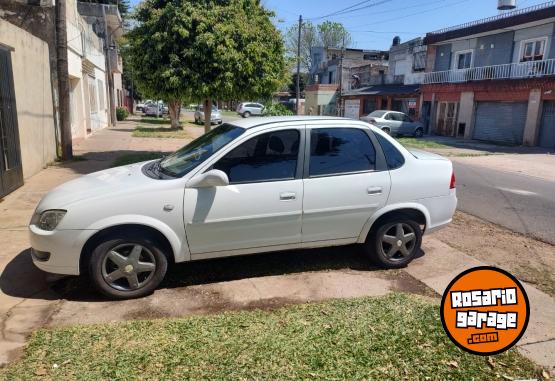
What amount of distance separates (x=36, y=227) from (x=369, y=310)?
3009 millimetres

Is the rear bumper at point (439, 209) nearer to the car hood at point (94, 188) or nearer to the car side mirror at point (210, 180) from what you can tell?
the car side mirror at point (210, 180)

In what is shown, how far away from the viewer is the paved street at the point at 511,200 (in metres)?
7.08

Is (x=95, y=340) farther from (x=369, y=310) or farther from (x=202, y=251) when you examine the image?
(x=369, y=310)

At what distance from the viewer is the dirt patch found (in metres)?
4.84

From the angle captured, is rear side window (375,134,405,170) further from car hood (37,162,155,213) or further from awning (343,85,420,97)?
awning (343,85,420,97)

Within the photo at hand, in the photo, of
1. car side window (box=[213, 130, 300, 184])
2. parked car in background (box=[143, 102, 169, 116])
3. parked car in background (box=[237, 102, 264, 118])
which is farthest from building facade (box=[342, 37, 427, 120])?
car side window (box=[213, 130, 300, 184])

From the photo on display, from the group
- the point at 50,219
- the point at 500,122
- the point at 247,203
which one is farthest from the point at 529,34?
the point at 50,219

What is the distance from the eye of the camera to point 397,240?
4789mm

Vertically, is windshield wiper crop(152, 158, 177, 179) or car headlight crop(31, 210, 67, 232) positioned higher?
windshield wiper crop(152, 158, 177, 179)

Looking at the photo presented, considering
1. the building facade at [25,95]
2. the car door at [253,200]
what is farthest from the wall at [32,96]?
the car door at [253,200]

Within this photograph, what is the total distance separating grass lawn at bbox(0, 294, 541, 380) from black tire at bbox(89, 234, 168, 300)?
0.52 m

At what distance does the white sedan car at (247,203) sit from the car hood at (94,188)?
0.01 metres

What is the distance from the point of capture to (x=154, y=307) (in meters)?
3.88

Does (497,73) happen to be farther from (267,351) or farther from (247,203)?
(267,351)
